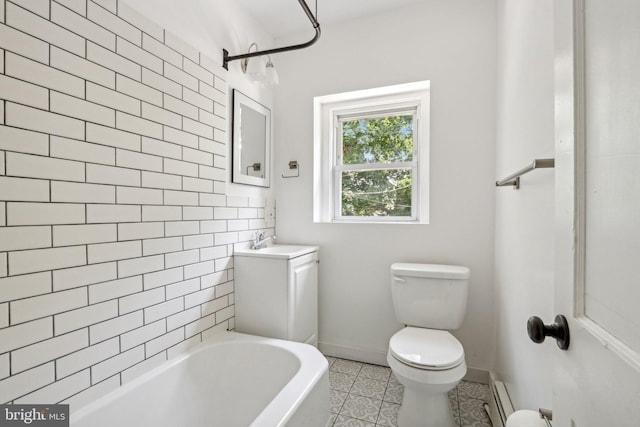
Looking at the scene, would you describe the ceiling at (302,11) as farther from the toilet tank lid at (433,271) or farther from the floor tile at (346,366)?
the floor tile at (346,366)

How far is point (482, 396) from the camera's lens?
1.76 meters

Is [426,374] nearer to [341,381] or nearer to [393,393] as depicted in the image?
[393,393]

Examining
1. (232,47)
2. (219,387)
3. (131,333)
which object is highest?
(232,47)

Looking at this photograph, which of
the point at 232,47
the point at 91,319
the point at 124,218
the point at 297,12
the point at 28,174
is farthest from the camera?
the point at 297,12

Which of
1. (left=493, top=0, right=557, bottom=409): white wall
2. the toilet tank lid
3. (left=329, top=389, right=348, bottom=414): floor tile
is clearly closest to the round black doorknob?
(left=493, top=0, right=557, bottom=409): white wall

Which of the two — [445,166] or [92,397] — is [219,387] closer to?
[92,397]

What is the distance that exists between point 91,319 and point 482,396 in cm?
212

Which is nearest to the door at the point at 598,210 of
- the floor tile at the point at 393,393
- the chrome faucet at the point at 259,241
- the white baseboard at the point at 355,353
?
the floor tile at the point at 393,393

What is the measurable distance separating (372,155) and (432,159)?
1.70 ft

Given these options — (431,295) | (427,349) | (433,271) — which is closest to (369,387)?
(427,349)

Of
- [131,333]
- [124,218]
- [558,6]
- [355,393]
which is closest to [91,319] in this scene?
[131,333]

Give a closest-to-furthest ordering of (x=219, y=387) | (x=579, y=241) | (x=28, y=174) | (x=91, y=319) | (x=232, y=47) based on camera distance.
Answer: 1. (x=579, y=241)
2. (x=28, y=174)
3. (x=91, y=319)
4. (x=219, y=387)
5. (x=232, y=47)

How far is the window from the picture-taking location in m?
2.22

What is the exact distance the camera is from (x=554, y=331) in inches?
22.8
